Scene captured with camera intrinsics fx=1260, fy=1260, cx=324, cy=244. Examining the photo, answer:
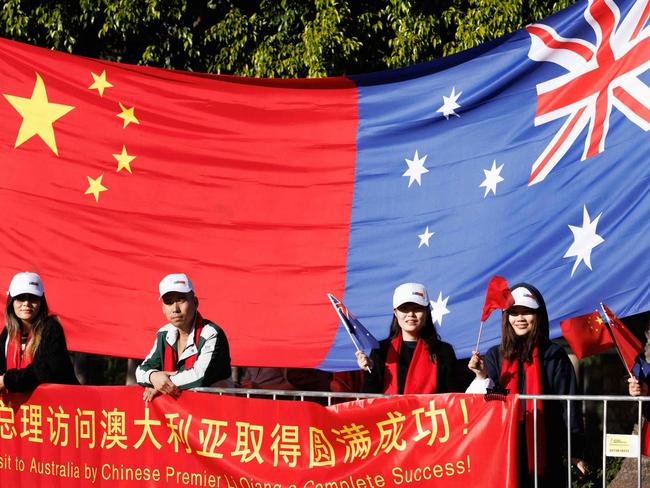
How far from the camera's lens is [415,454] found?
259 inches

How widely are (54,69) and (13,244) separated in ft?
4.79

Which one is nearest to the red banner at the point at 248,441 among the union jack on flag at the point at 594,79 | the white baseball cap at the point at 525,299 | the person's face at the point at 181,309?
the person's face at the point at 181,309

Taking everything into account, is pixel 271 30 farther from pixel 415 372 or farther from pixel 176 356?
pixel 415 372

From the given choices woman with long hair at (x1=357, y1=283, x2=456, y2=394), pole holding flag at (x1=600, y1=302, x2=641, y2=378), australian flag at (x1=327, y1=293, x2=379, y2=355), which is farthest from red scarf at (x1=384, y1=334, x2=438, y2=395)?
pole holding flag at (x1=600, y1=302, x2=641, y2=378)

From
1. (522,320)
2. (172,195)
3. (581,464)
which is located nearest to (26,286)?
(172,195)

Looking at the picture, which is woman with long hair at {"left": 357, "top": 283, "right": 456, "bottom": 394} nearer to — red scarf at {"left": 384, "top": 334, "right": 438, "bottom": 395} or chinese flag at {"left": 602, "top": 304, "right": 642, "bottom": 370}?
red scarf at {"left": 384, "top": 334, "right": 438, "bottom": 395}

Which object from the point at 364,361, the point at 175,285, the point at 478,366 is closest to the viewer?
the point at 478,366

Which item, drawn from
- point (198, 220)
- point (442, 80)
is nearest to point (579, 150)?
point (442, 80)

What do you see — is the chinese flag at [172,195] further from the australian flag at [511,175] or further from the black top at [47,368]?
the black top at [47,368]

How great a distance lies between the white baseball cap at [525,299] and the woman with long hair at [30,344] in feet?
9.48

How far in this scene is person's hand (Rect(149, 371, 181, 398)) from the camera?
7375mm

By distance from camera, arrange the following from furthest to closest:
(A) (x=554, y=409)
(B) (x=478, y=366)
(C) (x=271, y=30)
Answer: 1. (C) (x=271, y=30)
2. (B) (x=478, y=366)
3. (A) (x=554, y=409)

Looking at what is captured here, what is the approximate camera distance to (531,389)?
706 cm

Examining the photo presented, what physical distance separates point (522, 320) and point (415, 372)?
2.31 feet
